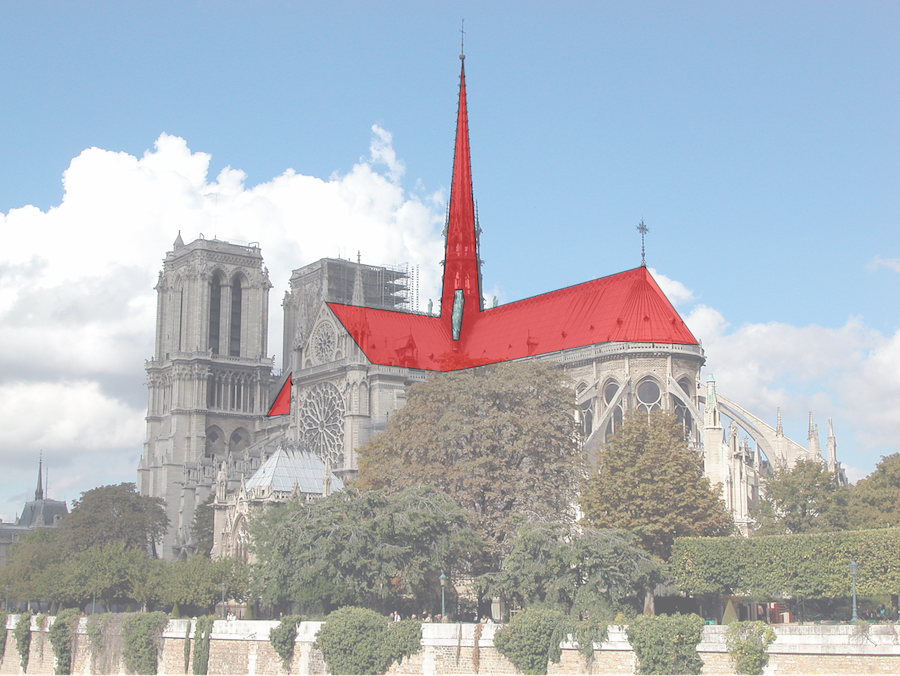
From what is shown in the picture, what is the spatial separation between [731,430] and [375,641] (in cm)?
2094

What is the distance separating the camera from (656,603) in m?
42.5

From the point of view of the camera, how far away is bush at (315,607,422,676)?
35219mm

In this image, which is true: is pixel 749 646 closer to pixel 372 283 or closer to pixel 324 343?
pixel 324 343

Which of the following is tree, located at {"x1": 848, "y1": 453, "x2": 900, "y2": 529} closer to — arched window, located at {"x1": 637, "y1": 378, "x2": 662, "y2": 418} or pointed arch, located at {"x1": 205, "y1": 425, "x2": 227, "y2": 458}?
arched window, located at {"x1": 637, "y1": 378, "x2": 662, "y2": 418}

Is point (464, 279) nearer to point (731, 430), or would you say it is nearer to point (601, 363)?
point (601, 363)

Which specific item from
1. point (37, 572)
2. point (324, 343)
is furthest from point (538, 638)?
point (324, 343)

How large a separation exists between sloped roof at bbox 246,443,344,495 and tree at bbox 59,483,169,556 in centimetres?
1135

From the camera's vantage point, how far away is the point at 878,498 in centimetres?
4575

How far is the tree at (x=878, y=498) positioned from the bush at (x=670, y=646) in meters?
16.3

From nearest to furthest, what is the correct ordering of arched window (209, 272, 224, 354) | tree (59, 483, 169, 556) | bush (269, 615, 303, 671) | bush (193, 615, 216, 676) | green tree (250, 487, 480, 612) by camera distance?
1. bush (269, 615, 303, 671)
2. green tree (250, 487, 480, 612)
3. bush (193, 615, 216, 676)
4. tree (59, 483, 169, 556)
5. arched window (209, 272, 224, 354)

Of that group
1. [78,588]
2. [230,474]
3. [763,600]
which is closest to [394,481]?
[763,600]

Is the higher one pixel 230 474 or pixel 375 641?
pixel 230 474

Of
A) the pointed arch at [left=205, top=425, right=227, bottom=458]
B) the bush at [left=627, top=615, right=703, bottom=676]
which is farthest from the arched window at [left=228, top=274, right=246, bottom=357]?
the bush at [left=627, top=615, right=703, bottom=676]

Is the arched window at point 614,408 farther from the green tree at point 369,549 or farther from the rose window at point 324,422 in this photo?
the green tree at point 369,549
